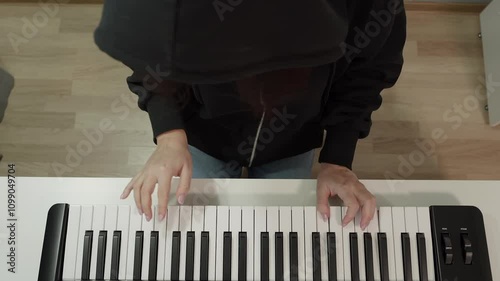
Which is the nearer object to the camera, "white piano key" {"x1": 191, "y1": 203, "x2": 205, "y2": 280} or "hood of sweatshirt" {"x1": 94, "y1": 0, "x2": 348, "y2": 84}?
"hood of sweatshirt" {"x1": 94, "y1": 0, "x2": 348, "y2": 84}

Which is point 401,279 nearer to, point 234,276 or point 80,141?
point 234,276

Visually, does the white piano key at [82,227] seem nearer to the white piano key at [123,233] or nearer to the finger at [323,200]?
the white piano key at [123,233]

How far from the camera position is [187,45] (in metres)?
0.41

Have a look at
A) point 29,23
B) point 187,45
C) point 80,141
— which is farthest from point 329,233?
point 29,23

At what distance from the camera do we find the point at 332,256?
67 cm

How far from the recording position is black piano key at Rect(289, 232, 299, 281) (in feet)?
2.17

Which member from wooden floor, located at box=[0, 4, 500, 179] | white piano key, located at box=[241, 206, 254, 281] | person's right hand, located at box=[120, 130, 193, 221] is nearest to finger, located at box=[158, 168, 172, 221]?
person's right hand, located at box=[120, 130, 193, 221]

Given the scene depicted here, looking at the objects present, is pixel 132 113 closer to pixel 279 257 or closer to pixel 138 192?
pixel 138 192

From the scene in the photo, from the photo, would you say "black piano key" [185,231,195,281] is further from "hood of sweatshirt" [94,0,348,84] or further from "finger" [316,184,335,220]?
"hood of sweatshirt" [94,0,348,84]

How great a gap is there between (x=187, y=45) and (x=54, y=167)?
1217mm

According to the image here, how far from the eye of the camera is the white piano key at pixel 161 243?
0.66 metres

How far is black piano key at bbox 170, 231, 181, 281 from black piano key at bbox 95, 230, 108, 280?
9cm

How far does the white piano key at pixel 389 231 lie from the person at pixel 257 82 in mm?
19

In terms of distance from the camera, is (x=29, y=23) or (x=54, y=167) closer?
(x=54, y=167)
